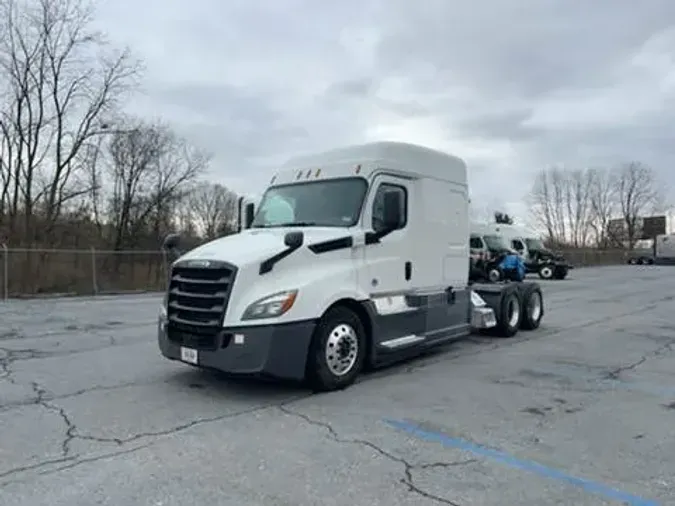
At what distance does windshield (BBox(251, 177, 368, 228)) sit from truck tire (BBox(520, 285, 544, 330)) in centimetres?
572

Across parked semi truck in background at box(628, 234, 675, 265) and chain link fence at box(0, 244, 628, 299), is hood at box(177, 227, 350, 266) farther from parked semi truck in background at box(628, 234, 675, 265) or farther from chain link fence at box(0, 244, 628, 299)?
parked semi truck in background at box(628, 234, 675, 265)

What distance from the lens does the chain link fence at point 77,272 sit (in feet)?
62.1

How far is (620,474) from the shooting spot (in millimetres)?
4152

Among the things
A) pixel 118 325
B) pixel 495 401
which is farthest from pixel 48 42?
pixel 495 401

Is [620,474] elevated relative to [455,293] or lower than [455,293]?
lower

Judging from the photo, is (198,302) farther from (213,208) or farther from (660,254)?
(660,254)

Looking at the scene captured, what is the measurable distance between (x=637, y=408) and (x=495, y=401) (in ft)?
4.69

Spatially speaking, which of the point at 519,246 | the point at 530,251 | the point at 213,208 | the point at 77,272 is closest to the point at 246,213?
the point at 77,272

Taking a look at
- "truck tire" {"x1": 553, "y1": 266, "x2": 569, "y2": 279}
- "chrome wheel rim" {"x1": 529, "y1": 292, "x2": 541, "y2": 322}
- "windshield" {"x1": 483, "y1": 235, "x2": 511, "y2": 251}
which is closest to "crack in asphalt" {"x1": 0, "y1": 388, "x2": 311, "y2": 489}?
"chrome wheel rim" {"x1": 529, "y1": 292, "x2": 541, "y2": 322}

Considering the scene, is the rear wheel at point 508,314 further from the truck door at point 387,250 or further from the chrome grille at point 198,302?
the chrome grille at point 198,302

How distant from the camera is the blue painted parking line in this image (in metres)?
3.76

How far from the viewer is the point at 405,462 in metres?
4.29

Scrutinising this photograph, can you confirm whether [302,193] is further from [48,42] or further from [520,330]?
[48,42]

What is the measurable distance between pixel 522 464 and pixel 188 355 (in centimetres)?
356
